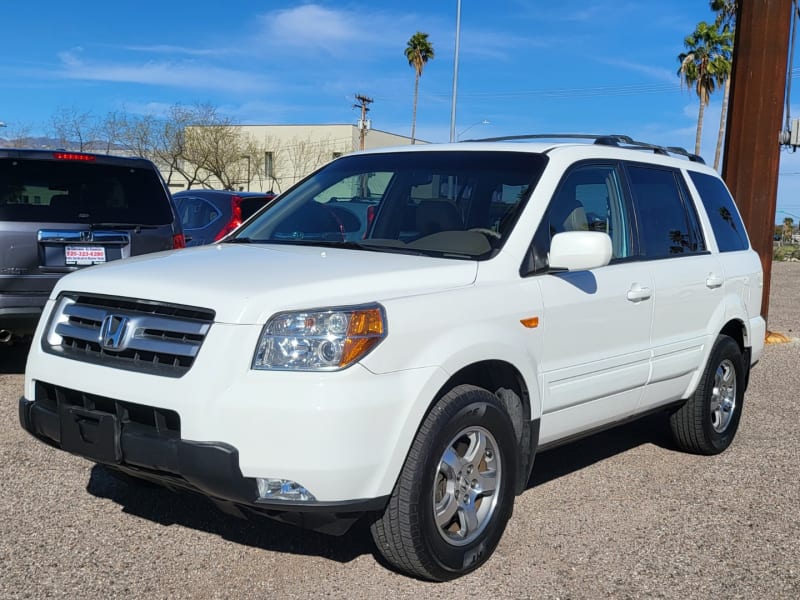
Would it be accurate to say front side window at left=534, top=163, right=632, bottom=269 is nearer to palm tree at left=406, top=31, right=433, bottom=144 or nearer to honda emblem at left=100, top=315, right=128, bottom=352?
honda emblem at left=100, top=315, right=128, bottom=352

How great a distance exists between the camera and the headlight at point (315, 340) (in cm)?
332

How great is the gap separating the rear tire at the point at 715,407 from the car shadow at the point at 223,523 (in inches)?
95.9

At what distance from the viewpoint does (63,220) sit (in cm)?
711

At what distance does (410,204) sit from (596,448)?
Result: 94.6 inches

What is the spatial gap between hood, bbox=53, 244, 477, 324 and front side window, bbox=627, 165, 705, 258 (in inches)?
64.3

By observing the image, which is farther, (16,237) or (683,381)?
(16,237)

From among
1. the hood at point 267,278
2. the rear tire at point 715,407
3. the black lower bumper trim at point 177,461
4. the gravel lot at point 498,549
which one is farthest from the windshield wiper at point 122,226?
the rear tire at point 715,407

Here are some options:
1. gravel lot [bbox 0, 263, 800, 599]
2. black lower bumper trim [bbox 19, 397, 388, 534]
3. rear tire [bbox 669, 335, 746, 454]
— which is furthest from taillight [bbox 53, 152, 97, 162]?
rear tire [bbox 669, 335, 746, 454]

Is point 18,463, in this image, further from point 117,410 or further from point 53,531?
point 117,410

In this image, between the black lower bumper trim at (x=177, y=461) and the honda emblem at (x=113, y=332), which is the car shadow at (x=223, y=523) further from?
the honda emblem at (x=113, y=332)

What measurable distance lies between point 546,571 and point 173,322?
1.94 meters

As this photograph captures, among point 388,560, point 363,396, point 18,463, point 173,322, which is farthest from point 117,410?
point 18,463

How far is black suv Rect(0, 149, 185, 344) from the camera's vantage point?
688cm

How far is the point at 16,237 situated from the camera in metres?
6.88
